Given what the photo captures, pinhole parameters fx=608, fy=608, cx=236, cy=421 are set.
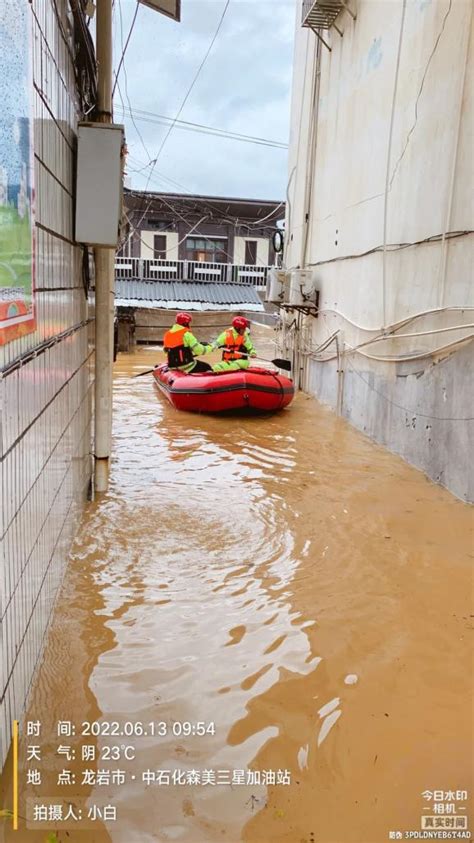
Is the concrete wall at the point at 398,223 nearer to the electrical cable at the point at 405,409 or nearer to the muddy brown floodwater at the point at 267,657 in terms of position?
the electrical cable at the point at 405,409

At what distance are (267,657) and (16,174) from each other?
226cm

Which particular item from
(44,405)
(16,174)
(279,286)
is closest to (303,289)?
(279,286)

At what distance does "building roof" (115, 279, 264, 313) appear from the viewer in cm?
1845

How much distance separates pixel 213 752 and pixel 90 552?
1.95 metres

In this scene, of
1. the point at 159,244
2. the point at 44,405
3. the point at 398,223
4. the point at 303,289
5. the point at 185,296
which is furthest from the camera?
the point at 159,244

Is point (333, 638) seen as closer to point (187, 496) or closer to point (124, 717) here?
point (124, 717)

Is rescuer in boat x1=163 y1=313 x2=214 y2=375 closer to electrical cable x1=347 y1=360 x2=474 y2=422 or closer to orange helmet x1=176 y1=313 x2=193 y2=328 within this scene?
orange helmet x1=176 y1=313 x2=193 y2=328

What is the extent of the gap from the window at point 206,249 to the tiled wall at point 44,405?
19.6 m

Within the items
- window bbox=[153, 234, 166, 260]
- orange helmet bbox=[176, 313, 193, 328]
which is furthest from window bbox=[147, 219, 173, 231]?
orange helmet bbox=[176, 313, 193, 328]

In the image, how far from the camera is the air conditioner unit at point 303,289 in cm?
1038

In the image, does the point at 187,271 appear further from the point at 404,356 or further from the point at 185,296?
the point at 404,356

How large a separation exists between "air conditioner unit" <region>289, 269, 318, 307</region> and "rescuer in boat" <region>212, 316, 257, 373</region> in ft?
4.22

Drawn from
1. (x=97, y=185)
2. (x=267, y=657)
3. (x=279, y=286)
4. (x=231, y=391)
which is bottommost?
(x=267, y=657)

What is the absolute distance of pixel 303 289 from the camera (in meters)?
10.4
